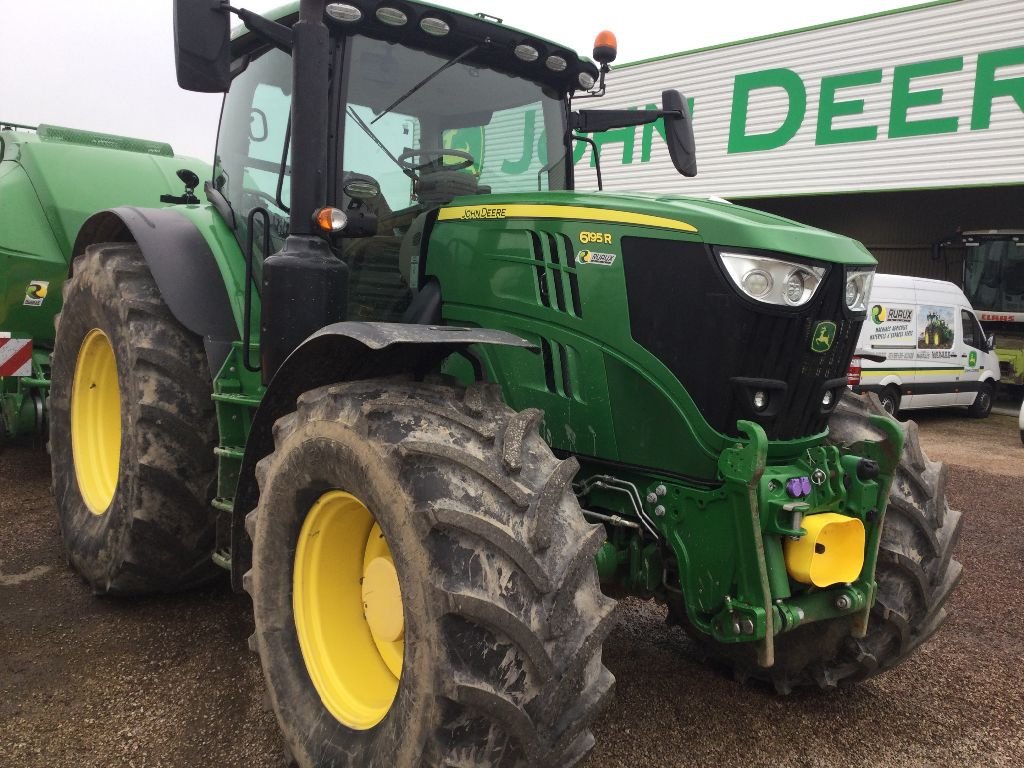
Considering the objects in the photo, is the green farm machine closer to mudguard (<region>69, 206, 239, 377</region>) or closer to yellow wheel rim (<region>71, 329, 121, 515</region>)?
mudguard (<region>69, 206, 239, 377</region>)

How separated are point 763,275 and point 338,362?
1.30m

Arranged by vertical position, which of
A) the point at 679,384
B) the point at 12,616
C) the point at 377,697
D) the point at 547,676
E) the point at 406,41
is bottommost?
the point at 12,616

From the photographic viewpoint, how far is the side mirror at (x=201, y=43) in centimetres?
244

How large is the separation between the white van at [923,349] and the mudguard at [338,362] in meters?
8.95

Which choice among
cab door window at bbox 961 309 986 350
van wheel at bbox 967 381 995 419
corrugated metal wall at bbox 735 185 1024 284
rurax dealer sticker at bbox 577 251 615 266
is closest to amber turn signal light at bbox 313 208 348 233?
rurax dealer sticker at bbox 577 251 615 266

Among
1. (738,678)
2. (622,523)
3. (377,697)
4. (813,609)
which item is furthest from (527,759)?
(738,678)

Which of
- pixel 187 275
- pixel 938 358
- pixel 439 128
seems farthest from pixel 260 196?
pixel 938 358

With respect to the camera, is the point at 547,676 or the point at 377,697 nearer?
the point at 547,676

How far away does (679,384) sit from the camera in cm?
256

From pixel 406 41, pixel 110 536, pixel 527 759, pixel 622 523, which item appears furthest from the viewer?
pixel 110 536

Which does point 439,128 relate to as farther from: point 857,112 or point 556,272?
point 857,112

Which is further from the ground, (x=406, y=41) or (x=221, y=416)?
(x=406, y=41)

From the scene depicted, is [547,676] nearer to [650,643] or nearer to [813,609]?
[813,609]

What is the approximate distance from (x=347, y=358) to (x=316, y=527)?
1.69 feet
